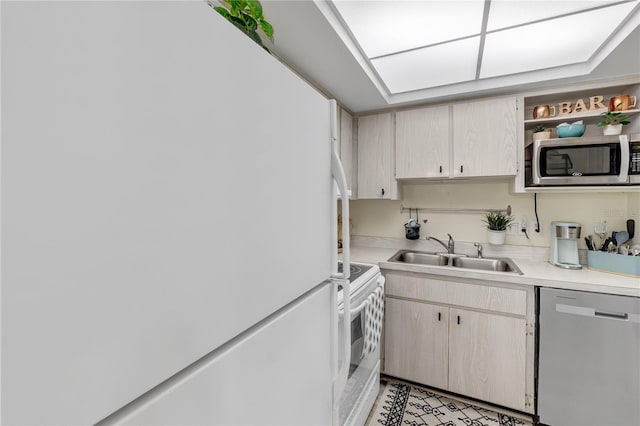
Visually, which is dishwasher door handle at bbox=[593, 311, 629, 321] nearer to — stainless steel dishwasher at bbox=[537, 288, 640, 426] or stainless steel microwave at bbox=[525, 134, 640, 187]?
stainless steel dishwasher at bbox=[537, 288, 640, 426]

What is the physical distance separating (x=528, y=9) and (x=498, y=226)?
1.51m

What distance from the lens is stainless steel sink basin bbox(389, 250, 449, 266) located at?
2.53m

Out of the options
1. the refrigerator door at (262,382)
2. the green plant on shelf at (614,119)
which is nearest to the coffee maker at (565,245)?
the green plant on shelf at (614,119)

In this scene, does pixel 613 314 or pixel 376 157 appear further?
pixel 376 157

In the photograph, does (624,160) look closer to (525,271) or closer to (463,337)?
(525,271)

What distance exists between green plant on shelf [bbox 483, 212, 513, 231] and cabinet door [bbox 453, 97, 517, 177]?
1.31ft

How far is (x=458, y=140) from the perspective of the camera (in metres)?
2.30

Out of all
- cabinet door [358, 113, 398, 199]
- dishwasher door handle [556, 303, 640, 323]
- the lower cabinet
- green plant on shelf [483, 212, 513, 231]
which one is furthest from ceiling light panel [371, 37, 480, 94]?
dishwasher door handle [556, 303, 640, 323]

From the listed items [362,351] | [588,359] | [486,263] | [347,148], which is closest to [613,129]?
[486,263]

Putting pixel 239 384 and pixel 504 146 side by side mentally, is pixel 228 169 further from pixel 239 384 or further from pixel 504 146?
pixel 504 146

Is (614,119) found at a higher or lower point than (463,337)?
higher

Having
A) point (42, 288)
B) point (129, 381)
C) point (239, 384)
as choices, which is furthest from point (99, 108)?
point (239, 384)

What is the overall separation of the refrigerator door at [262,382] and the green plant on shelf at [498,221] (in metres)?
2.02

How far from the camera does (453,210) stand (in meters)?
2.59
